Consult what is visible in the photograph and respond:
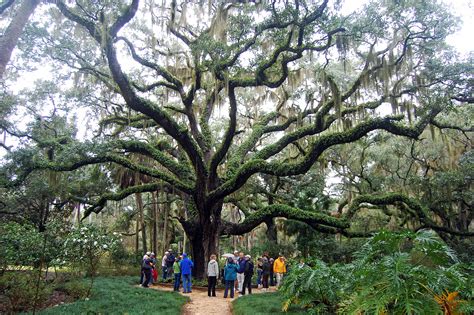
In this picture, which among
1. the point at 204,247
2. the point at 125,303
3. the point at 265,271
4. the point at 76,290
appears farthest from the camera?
the point at 204,247

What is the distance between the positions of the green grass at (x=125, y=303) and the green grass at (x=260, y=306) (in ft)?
4.62

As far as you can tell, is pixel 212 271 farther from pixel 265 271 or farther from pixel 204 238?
pixel 204 238

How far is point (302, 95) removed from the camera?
1523 cm

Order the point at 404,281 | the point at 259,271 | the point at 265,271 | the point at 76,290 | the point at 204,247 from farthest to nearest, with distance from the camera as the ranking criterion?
1. the point at 204,247
2. the point at 259,271
3. the point at 265,271
4. the point at 76,290
5. the point at 404,281

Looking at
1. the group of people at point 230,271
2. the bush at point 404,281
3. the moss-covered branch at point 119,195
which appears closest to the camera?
the bush at point 404,281

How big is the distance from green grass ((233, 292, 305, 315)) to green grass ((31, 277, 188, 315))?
141 cm

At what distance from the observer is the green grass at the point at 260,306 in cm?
745

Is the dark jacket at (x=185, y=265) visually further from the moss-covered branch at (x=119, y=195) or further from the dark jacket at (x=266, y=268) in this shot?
the moss-covered branch at (x=119, y=195)

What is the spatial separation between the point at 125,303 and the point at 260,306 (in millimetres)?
3176

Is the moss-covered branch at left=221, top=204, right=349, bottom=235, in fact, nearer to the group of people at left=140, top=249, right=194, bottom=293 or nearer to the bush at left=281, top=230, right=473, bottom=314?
the group of people at left=140, top=249, right=194, bottom=293

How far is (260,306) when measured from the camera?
8.11 meters

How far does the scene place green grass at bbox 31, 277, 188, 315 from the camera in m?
7.68

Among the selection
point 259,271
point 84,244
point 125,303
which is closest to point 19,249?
point 84,244

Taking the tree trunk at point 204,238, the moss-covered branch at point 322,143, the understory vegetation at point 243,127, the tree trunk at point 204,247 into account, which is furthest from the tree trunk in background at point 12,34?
the tree trunk at point 204,247
